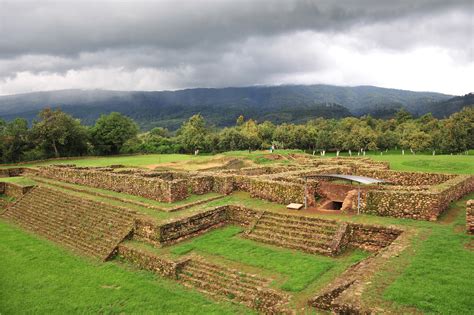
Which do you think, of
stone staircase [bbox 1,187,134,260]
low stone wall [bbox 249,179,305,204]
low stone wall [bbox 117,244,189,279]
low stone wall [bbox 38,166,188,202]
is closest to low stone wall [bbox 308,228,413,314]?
low stone wall [bbox 117,244,189,279]

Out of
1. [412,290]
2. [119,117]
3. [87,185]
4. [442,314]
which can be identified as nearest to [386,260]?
[412,290]

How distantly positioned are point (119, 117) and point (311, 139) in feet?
116

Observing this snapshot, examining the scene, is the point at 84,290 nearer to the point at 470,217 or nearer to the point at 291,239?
the point at 291,239

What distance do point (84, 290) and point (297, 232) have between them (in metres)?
7.46

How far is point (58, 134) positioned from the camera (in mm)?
46000

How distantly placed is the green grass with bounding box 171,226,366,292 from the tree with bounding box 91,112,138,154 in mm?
43726

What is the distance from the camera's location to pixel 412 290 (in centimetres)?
779

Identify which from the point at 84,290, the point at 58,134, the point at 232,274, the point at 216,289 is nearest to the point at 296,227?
the point at 232,274

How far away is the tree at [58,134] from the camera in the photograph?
149 ft

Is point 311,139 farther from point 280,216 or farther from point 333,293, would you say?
point 333,293

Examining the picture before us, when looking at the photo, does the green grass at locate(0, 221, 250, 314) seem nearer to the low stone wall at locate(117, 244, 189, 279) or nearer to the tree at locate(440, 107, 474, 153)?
the low stone wall at locate(117, 244, 189, 279)

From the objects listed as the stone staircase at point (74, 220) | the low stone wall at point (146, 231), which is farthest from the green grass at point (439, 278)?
the stone staircase at point (74, 220)

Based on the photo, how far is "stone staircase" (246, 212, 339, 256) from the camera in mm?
11898

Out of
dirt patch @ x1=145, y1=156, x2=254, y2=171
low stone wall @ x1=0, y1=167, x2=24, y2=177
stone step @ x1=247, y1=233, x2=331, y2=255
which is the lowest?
low stone wall @ x1=0, y1=167, x2=24, y2=177
